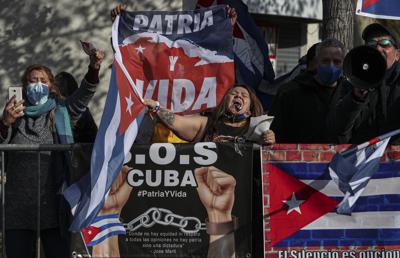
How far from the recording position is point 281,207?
258 inches

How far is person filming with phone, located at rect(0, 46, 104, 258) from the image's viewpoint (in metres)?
6.87

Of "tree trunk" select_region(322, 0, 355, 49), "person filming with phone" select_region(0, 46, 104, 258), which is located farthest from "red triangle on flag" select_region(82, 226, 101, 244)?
"tree trunk" select_region(322, 0, 355, 49)

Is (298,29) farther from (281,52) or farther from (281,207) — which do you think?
(281,207)

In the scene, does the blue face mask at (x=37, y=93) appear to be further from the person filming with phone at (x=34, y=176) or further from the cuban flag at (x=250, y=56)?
the cuban flag at (x=250, y=56)

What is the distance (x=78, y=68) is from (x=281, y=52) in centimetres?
403

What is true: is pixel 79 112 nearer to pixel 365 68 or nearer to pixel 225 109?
pixel 225 109

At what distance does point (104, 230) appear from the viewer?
661 cm

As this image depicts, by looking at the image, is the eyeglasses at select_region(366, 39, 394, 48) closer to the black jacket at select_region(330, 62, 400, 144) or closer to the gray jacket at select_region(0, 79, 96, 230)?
the black jacket at select_region(330, 62, 400, 144)

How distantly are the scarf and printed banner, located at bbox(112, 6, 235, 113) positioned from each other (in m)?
0.59

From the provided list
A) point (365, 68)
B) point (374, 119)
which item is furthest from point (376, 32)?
point (365, 68)

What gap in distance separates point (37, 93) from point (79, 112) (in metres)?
0.47

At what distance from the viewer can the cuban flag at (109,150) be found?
6531 millimetres

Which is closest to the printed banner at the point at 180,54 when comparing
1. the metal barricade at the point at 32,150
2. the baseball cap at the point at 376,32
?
the metal barricade at the point at 32,150

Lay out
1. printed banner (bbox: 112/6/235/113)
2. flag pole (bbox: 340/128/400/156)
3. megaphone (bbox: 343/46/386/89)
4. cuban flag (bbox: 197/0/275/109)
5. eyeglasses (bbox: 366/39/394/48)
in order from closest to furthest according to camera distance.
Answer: megaphone (bbox: 343/46/386/89) → flag pole (bbox: 340/128/400/156) → eyeglasses (bbox: 366/39/394/48) → printed banner (bbox: 112/6/235/113) → cuban flag (bbox: 197/0/275/109)
